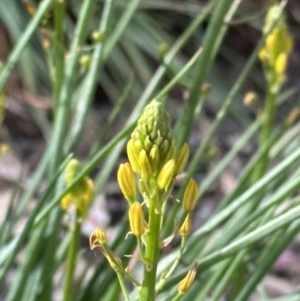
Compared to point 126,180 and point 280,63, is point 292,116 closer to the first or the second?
point 280,63

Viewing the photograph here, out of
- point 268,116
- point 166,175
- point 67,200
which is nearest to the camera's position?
point 166,175

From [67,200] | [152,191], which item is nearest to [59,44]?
[67,200]

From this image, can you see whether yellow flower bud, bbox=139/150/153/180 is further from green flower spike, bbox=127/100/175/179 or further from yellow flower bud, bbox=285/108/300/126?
yellow flower bud, bbox=285/108/300/126

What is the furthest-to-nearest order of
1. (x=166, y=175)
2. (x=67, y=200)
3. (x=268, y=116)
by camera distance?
(x=268, y=116)
(x=67, y=200)
(x=166, y=175)

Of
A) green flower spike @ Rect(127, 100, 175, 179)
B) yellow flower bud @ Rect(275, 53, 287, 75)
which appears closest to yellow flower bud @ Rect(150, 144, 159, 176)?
green flower spike @ Rect(127, 100, 175, 179)

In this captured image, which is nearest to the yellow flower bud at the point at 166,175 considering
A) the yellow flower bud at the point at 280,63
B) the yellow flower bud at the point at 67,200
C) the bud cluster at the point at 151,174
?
the bud cluster at the point at 151,174

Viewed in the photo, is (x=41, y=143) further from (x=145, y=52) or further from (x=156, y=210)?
(x=156, y=210)

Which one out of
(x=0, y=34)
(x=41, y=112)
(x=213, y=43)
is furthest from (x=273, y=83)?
(x=0, y=34)

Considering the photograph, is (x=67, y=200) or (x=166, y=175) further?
(x=67, y=200)
